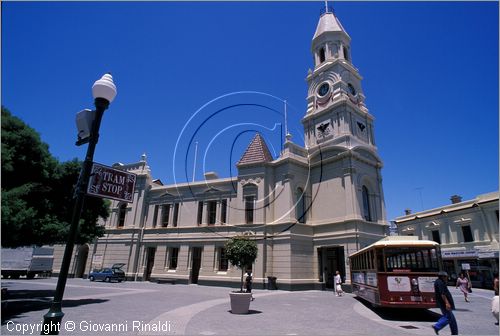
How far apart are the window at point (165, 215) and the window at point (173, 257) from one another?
11.4ft

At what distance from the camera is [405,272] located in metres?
13.7

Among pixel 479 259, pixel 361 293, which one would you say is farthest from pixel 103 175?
pixel 479 259

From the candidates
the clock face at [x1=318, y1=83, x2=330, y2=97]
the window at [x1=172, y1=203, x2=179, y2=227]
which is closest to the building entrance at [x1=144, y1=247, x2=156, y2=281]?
the window at [x1=172, y1=203, x2=179, y2=227]

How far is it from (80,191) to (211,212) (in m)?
28.9

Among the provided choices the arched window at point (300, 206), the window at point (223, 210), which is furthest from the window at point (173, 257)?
the arched window at point (300, 206)

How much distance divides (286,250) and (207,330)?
1875cm

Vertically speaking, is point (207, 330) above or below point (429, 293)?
below

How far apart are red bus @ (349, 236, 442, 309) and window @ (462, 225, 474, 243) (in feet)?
109

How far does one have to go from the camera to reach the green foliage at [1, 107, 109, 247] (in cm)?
1134

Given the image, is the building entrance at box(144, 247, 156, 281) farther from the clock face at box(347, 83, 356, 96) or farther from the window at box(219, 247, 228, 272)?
the clock face at box(347, 83, 356, 96)

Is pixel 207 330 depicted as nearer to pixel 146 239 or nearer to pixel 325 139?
pixel 325 139

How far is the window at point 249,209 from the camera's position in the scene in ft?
103

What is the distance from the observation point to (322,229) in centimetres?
3006

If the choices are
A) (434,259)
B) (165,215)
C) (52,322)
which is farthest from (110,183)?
(165,215)
